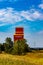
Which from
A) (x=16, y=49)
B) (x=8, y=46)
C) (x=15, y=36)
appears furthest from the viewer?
(x=15, y=36)

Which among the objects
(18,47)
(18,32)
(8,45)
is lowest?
(18,47)

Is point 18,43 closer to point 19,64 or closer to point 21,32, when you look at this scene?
point 21,32

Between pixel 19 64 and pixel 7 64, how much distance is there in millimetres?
1221

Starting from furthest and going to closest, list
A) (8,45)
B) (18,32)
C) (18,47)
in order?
Result: (18,32) → (8,45) → (18,47)

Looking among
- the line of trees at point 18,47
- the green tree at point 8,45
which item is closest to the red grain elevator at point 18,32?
the green tree at point 8,45

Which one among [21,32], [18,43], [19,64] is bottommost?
[19,64]

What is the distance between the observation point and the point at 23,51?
346 feet

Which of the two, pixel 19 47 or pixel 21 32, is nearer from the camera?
pixel 19 47

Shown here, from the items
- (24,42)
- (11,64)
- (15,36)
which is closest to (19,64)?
(11,64)

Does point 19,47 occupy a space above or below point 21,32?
below

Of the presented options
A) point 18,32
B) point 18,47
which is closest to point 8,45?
point 18,47

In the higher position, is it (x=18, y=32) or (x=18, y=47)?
(x=18, y=32)

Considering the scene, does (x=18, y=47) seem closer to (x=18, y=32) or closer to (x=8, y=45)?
(x=8, y=45)

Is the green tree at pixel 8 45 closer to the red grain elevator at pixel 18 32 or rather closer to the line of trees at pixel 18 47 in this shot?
the line of trees at pixel 18 47
